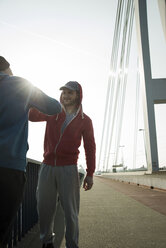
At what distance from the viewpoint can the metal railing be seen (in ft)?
8.46

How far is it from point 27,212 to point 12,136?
91.3 inches

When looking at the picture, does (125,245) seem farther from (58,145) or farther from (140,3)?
(140,3)

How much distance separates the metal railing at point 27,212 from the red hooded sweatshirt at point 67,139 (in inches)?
36.7

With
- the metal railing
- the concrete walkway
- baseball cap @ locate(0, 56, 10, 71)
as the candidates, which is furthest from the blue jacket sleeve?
Answer: the concrete walkway

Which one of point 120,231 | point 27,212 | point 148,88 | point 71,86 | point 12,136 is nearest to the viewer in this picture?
point 12,136

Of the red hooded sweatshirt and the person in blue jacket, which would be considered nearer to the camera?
the person in blue jacket

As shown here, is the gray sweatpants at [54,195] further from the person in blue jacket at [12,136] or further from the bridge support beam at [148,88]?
the bridge support beam at [148,88]

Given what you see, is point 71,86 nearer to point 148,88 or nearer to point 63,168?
point 63,168

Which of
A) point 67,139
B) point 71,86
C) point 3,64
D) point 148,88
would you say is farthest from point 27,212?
point 148,88

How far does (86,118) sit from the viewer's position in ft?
7.76

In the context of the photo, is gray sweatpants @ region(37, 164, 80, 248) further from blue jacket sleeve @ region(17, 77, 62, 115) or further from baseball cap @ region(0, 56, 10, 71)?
baseball cap @ region(0, 56, 10, 71)

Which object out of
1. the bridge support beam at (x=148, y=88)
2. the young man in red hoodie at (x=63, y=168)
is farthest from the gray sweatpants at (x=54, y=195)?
the bridge support beam at (x=148, y=88)

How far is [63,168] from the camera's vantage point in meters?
2.16

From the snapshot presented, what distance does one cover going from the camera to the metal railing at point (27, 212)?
2579 mm
